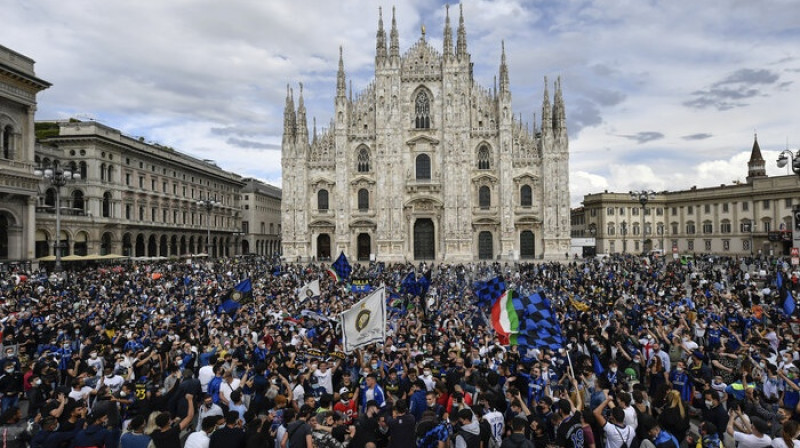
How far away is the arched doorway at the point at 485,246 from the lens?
51.2 meters

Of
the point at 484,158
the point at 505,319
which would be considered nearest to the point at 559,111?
the point at 484,158

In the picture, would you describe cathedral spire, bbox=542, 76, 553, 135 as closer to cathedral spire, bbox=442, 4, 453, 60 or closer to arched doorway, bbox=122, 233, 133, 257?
cathedral spire, bbox=442, 4, 453, 60

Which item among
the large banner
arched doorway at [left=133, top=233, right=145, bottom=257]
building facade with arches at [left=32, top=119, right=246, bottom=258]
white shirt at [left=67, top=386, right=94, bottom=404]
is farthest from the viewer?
arched doorway at [left=133, top=233, right=145, bottom=257]

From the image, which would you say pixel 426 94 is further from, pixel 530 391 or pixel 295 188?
pixel 530 391

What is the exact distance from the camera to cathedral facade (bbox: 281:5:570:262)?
163 ft

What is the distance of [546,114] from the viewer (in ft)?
163

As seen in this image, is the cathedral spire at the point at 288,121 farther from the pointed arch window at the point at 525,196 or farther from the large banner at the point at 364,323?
the large banner at the point at 364,323

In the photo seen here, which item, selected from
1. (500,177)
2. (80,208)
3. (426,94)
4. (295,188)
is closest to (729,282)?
(500,177)

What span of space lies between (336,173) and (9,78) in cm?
2703

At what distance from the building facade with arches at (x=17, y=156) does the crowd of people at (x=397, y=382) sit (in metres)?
22.4

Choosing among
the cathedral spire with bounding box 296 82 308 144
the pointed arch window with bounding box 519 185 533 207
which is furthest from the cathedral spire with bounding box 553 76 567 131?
the cathedral spire with bounding box 296 82 308 144

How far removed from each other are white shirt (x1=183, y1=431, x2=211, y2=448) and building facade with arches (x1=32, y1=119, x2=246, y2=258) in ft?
122

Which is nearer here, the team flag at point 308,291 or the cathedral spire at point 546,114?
the team flag at point 308,291

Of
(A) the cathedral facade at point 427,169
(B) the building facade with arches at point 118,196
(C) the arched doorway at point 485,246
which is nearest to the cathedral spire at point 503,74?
(A) the cathedral facade at point 427,169
